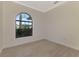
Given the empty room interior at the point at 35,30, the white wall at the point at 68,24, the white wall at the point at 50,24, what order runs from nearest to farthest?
the empty room interior at the point at 35,30 → the white wall at the point at 50,24 → the white wall at the point at 68,24

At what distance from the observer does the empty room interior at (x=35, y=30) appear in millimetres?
2191

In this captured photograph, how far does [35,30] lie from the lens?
2.28 meters

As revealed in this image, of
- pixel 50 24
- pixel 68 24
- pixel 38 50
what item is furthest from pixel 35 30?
pixel 68 24

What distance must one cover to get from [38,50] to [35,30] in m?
0.62

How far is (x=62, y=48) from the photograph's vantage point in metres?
2.81

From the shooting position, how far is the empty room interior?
2191 mm

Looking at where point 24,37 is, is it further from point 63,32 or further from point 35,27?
point 63,32

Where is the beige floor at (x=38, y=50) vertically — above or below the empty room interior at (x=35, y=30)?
below

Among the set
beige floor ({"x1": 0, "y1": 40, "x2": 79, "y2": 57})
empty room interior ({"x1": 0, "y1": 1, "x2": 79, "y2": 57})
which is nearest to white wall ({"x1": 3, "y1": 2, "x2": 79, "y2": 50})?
empty room interior ({"x1": 0, "y1": 1, "x2": 79, "y2": 57})

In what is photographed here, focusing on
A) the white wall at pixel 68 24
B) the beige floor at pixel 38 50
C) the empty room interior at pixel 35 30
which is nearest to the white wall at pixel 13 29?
the empty room interior at pixel 35 30

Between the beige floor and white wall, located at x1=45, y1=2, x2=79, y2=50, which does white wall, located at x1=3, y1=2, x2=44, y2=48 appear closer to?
the beige floor

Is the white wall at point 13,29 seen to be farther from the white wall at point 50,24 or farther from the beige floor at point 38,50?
the beige floor at point 38,50

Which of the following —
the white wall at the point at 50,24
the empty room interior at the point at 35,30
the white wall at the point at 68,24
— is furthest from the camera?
the white wall at the point at 68,24

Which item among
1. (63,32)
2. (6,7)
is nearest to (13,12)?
(6,7)
